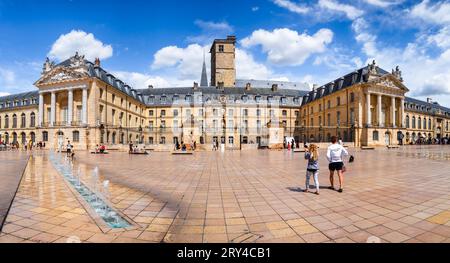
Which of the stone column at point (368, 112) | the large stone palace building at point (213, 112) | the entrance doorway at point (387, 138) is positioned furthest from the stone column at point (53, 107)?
the entrance doorway at point (387, 138)

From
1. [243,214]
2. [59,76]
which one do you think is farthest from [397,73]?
[59,76]

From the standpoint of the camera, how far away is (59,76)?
4262 centimetres

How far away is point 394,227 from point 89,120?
44.3m

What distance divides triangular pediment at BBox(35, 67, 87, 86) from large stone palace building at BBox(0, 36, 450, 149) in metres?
0.18

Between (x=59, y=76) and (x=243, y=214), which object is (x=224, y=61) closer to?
(x=59, y=76)

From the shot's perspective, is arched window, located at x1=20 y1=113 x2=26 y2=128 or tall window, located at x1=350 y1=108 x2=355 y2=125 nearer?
tall window, located at x1=350 y1=108 x2=355 y2=125

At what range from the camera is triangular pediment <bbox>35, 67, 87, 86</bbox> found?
40.7 metres

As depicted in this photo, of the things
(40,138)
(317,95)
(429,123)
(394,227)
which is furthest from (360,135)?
(40,138)

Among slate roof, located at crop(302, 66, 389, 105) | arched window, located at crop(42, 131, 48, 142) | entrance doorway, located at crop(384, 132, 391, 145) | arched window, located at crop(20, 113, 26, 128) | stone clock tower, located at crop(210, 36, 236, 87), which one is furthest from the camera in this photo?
stone clock tower, located at crop(210, 36, 236, 87)

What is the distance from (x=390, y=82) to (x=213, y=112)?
121ft

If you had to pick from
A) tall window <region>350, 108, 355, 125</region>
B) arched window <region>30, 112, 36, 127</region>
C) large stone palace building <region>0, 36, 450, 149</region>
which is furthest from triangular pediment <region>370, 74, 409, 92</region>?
arched window <region>30, 112, 36, 127</region>

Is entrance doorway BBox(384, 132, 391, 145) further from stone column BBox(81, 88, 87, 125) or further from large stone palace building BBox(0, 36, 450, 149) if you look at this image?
stone column BBox(81, 88, 87, 125)
